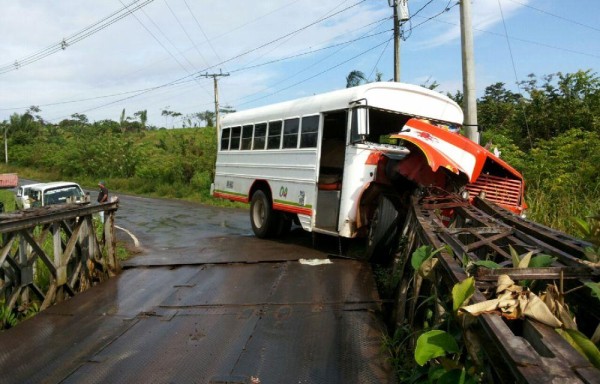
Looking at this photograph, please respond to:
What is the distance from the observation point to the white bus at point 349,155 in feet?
21.7

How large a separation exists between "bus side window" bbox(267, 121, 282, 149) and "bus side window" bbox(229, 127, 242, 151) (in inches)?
66.1

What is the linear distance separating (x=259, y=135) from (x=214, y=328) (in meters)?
6.32

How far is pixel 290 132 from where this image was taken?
9.37 meters

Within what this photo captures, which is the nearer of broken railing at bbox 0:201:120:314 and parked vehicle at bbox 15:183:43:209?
broken railing at bbox 0:201:120:314

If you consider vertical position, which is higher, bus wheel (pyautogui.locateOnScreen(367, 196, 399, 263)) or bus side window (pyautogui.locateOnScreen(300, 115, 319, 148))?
bus side window (pyautogui.locateOnScreen(300, 115, 319, 148))

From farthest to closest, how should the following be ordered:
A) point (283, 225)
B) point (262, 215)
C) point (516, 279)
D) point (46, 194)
Result: point (46, 194) < point (262, 215) < point (283, 225) < point (516, 279)

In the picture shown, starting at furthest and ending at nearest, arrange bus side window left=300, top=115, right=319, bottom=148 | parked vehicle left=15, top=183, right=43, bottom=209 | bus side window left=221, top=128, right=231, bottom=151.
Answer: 1. parked vehicle left=15, top=183, right=43, bottom=209
2. bus side window left=221, top=128, right=231, bottom=151
3. bus side window left=300, top=115, right=319, bottom=148

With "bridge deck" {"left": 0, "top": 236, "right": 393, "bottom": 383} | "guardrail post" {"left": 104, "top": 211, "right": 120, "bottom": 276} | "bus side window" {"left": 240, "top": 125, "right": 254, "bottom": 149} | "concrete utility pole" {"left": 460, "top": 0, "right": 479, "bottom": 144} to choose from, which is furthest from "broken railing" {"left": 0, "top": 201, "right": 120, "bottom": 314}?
"concrete utility pole" {"left": 460, "top": 0, "right": 479, "bottom": 144}

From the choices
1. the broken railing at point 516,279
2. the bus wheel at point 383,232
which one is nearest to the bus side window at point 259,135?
the bus wheel at point 383,232

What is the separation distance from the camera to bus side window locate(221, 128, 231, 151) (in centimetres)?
1236

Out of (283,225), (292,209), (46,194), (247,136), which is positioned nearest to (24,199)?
(46,194)

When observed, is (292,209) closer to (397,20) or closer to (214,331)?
(214,331)

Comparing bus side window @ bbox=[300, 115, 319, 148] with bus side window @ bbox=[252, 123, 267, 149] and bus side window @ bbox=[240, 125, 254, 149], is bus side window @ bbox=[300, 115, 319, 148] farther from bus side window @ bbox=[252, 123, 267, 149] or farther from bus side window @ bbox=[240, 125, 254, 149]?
bus side window @ bbox=[240, 125, 254, 149]

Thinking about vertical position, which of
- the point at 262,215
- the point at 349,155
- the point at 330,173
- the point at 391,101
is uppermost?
the point at 391,101
